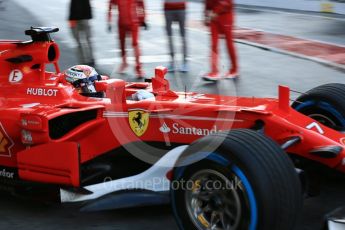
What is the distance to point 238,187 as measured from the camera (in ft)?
11.3

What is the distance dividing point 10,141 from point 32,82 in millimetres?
579

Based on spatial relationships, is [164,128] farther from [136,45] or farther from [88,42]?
[88,42]

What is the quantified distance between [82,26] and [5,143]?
5.05 meters

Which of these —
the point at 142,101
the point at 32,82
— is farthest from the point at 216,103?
the point at 32,82

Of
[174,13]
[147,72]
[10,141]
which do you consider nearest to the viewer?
[10,141]

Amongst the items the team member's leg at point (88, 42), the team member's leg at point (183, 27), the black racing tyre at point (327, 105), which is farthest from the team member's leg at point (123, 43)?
the black racing tyre at point (327, 105)

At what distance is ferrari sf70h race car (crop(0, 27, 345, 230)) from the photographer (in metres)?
3.66

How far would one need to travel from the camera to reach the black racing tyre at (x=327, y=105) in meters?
4.85

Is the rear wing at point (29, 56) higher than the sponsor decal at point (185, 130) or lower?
higher

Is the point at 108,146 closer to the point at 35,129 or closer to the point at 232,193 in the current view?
the point at 35,129

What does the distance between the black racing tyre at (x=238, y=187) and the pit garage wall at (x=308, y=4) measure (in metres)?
14.4

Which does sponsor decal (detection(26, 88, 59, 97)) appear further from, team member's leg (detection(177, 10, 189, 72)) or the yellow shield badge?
team member's leg (detection(177, 10, 189, 72))

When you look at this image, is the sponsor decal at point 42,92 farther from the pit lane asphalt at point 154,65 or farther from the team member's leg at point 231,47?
the team member's leg at point 231,47

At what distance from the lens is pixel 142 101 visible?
4527 millimetres
